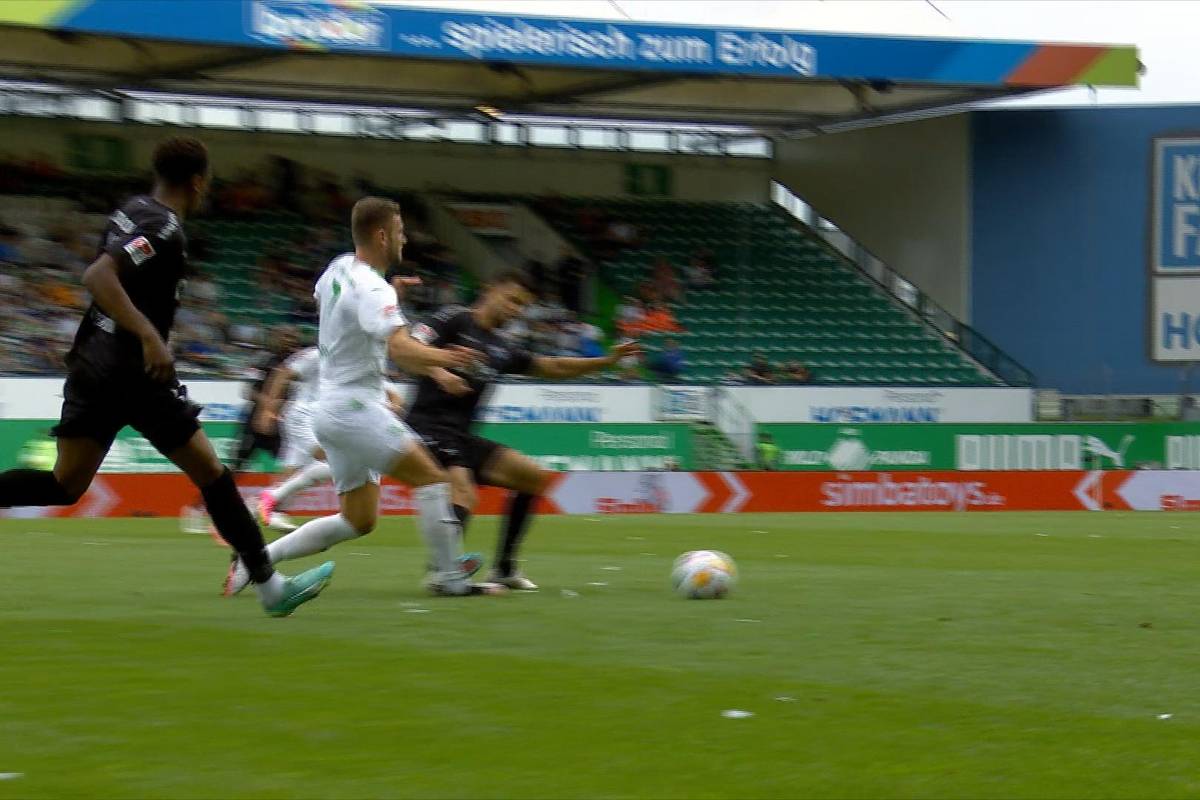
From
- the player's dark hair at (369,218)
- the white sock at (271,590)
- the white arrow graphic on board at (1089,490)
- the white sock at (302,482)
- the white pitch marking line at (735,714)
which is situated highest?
the player's dark hair at (369,218)

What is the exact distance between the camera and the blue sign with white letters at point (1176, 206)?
3812cm

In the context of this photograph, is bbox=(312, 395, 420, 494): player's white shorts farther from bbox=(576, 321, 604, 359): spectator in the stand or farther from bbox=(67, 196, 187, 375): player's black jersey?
bbox=(576, 321, 604, 359): spectator in the stand

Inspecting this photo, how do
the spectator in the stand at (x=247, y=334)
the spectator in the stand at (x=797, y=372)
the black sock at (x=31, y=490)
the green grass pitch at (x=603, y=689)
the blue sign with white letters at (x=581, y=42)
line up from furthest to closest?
the spectator in the stand at (x=797, y=372) < the spectator in the stand at (x=247, y=334) < the blue sign with white letters at (x=581, y=42) < the black sock at (x=31, y=490) < the green grass pitch at (x=603, y=689)

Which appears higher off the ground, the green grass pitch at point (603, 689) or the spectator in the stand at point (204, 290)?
the spectator in the stand at point (204, 290)

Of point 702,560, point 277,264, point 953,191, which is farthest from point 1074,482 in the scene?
point 702,560

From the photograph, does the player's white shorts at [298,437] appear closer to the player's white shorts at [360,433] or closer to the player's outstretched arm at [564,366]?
the player's outstretched arm at [564,366]

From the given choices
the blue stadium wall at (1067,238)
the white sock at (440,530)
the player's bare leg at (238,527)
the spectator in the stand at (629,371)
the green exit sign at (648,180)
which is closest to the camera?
the player's bare leg at (238,527)

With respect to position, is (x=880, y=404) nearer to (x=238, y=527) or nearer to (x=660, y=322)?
(x=660, y=322)

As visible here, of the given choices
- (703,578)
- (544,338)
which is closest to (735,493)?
(544,338)

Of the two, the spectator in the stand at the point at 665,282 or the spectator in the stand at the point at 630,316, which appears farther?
the spectator in the stand at the point at 665,282

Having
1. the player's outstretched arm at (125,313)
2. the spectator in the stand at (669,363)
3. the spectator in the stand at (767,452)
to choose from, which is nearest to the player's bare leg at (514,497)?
the player's outstretched arm at (125,313)

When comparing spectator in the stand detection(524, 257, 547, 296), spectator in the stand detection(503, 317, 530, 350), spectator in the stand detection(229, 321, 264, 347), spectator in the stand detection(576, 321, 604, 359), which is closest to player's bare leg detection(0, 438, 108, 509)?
spectator in the stand detection(229, 321, 264, 347)

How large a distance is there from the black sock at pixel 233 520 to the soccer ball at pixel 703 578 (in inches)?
105

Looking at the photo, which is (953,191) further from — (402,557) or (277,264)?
(402,557)
